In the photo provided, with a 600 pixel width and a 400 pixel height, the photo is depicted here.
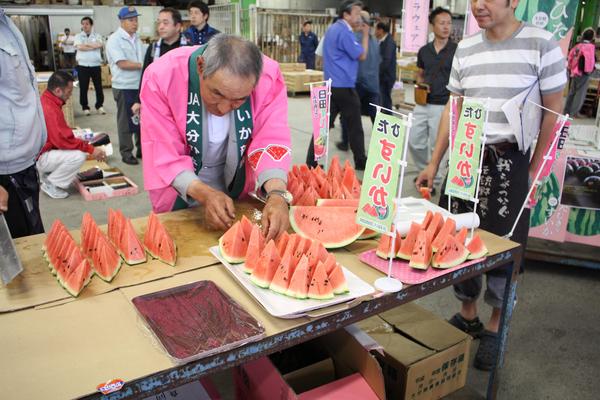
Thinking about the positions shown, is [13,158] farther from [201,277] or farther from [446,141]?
[446,141]

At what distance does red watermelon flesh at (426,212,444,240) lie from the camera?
1.91 metres

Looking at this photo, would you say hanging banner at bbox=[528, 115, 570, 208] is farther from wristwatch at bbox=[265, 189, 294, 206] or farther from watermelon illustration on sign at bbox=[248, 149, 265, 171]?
watermelon illustration on sign at bbox=[248, 149, 265, 171]

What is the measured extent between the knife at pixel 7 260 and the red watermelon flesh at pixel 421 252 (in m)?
1.35

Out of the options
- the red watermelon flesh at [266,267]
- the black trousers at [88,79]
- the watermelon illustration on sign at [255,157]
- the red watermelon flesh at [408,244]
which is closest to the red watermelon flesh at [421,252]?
the red watermelon flesh at [408,244]

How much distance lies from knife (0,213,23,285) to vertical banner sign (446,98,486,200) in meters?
1.65

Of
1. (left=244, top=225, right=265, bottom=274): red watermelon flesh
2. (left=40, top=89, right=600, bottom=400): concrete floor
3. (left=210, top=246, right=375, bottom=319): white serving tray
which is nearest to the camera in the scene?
(left=210, top=246, right=375, bottom=319): white serving tray

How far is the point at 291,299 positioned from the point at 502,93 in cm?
159

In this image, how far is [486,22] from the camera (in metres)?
2.33

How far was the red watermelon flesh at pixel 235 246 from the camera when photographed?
1769 millimetres

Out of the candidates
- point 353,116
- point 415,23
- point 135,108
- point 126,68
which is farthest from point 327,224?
point 126,68

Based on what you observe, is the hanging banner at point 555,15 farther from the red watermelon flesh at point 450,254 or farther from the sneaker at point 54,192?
the sneaker at point 54,192

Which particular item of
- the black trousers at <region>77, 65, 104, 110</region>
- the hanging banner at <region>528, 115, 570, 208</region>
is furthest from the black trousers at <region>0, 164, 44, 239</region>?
the black trousers at <region>77, 65, 104, 110</region>

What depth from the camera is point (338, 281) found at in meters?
1.57

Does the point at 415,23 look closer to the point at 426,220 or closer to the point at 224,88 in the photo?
the point at 426,220
